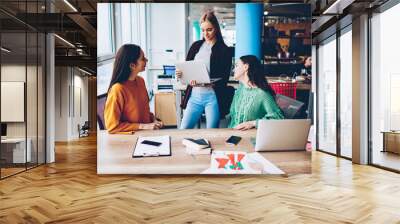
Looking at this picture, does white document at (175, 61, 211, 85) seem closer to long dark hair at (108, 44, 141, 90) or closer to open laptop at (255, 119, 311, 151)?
long dark hair at (108, 44, 141, 90)

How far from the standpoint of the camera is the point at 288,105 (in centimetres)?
612

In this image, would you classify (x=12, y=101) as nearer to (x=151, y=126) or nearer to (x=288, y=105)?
(x=151, y=126)

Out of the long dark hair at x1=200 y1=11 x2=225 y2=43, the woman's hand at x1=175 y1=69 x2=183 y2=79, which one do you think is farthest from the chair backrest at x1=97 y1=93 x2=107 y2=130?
the long dark hair at x1=200 y1=11 x2=225 y2=43

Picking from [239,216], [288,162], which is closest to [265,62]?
[288,162]

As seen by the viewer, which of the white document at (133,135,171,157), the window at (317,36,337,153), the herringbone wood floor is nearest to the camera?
the herringbone wood floor

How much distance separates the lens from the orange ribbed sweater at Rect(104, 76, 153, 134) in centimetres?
607

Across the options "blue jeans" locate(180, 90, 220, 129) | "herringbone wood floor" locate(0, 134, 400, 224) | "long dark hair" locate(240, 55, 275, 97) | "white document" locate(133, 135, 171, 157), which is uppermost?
"long dark hair" locate(240, 55, 275, 97)

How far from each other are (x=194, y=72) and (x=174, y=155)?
1.40 metres

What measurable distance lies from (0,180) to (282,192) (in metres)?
4.42

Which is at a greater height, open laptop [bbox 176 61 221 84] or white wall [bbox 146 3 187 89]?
white wall [bbox 146 3 187 89]

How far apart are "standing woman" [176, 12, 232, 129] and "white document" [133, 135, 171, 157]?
0.40 meters

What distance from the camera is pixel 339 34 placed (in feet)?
29.8

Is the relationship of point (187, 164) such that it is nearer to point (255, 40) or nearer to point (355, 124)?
point (255, 40)

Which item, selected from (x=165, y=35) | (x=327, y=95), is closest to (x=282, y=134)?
(x=165, y=35)
